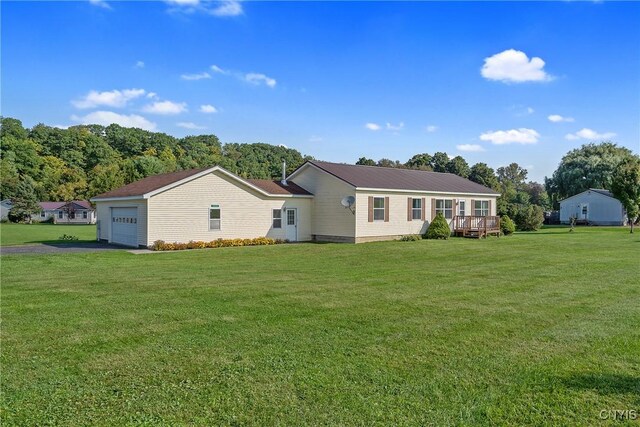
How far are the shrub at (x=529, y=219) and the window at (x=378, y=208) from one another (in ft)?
47.0

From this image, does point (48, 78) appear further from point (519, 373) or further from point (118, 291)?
point (519, 373)

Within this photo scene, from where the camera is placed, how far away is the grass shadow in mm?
3891

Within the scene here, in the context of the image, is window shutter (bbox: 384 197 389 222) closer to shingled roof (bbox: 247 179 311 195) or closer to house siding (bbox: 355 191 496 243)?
house siding (bbox: 355 191 496 243)

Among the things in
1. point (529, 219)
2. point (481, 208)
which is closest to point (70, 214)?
point (481, 208)

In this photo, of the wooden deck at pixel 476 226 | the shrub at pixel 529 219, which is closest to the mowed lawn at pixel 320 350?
the wooden deck at pixel 476 226

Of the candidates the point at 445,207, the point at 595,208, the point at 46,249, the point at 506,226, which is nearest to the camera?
the point at 46,249

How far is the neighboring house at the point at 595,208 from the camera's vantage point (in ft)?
135

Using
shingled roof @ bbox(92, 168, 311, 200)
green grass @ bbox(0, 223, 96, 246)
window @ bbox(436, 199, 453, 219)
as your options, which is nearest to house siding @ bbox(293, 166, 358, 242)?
shingled roof @ bbox(92, 168, 311, 200)

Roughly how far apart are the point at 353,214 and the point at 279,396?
1853cm

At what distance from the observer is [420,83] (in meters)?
19.0

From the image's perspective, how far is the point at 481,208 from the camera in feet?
92.9

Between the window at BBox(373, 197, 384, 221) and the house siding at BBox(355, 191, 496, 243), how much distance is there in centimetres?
21

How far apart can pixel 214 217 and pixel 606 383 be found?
18811 mm

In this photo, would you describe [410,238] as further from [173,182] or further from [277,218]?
[173,182]
